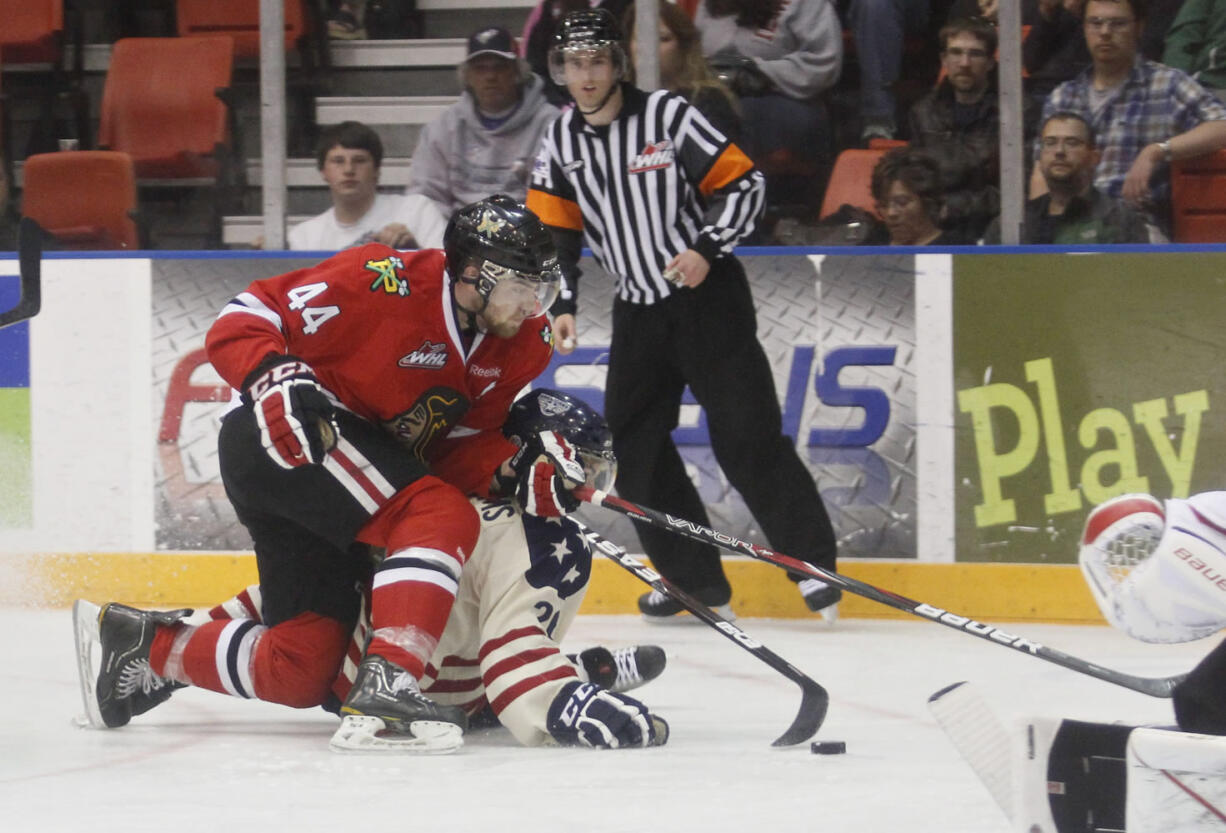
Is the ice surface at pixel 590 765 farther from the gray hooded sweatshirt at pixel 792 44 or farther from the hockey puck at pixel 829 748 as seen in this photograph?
the gray hooded sweatshirt at pixel 792 44

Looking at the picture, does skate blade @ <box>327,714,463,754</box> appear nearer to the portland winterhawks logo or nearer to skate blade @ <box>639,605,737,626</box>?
the portland winterhawks logo

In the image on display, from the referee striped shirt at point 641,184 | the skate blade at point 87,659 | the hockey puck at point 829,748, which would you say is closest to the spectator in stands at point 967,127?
the referee striped shirt at point 641,184

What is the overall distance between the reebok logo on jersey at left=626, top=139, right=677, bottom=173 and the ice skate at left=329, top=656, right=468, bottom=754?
1.86 meters

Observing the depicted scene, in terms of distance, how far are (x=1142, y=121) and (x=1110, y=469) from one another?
874 mm

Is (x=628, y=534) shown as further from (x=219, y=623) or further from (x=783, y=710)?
(x=219, y=623)

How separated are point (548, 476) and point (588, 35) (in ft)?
5.15

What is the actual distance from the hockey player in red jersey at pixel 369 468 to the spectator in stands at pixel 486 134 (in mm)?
1757

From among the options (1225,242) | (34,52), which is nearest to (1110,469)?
(1225,242)

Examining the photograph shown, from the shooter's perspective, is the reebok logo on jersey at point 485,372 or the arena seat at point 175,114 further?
the arena seat at point 175,114

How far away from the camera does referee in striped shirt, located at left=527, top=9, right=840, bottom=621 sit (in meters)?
4.14

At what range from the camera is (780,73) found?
4605 mm

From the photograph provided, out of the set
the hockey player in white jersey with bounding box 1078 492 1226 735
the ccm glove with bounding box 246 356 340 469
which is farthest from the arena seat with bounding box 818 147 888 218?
the hockey player in white jersey with bounding box 1078 492 1226 735

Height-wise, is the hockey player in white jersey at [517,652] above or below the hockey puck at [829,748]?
above

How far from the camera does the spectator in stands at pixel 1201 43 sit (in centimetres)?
437
